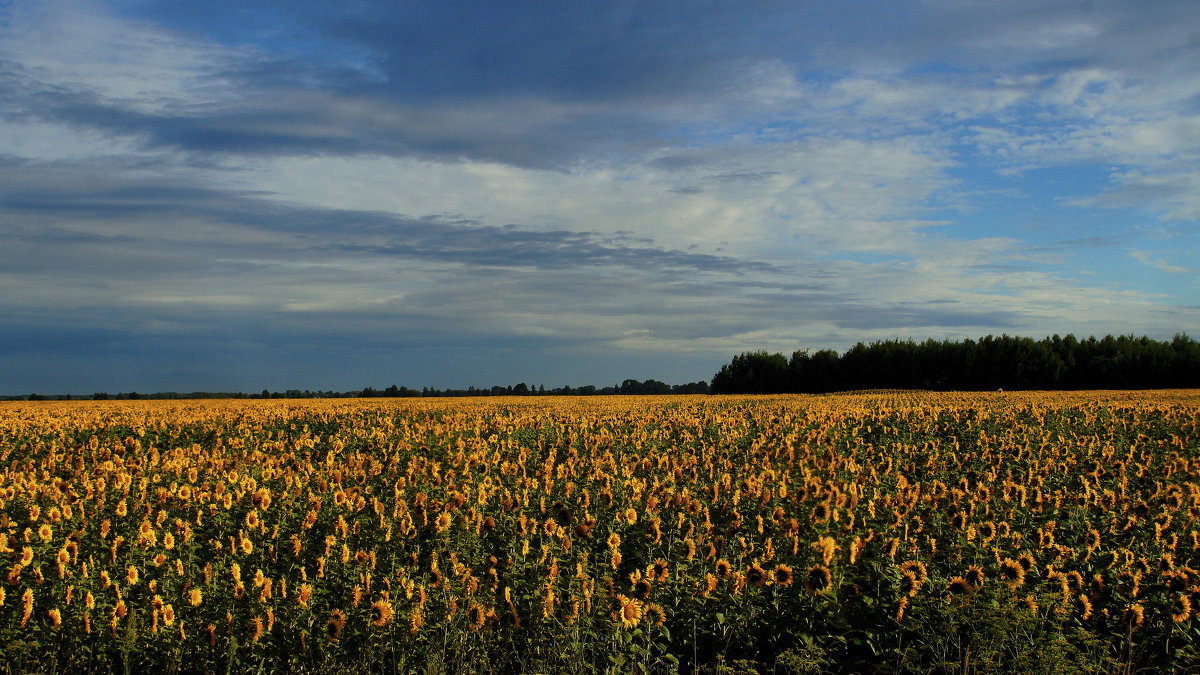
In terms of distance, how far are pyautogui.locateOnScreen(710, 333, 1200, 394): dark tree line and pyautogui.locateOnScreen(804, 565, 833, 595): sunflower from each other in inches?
3088

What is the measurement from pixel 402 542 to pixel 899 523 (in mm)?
4926

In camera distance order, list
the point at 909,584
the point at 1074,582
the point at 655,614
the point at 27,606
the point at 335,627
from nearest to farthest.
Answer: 1. the point at 335,627
2. the point at 655,614
3. the point at 909,584
4. the point at 27,606
5. the point at 1074,582

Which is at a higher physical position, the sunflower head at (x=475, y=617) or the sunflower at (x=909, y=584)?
the sunflower at (x=909, y=584)

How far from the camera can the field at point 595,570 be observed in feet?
A: 19.7

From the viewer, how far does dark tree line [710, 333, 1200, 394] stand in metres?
78.0

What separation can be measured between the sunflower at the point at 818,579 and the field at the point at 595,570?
22 millimetres

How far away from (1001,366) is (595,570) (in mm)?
82827

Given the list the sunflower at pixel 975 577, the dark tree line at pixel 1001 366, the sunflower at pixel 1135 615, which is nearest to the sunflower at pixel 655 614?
the sunflower at pixel 975 577

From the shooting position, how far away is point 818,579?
6.22m

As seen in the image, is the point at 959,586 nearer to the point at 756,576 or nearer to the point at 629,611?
the point at 756,576

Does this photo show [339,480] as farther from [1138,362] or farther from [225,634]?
[1138,362]

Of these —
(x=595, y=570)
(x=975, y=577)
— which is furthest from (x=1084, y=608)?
(x=595, y=570)

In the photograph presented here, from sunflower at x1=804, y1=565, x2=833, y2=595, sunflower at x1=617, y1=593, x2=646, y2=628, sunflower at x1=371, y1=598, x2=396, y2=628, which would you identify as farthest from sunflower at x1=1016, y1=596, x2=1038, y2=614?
sunflower at x1=371, y1=598, x2=396, y2=628

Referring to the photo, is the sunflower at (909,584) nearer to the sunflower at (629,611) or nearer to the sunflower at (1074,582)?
the sunflower at (1074,582)
